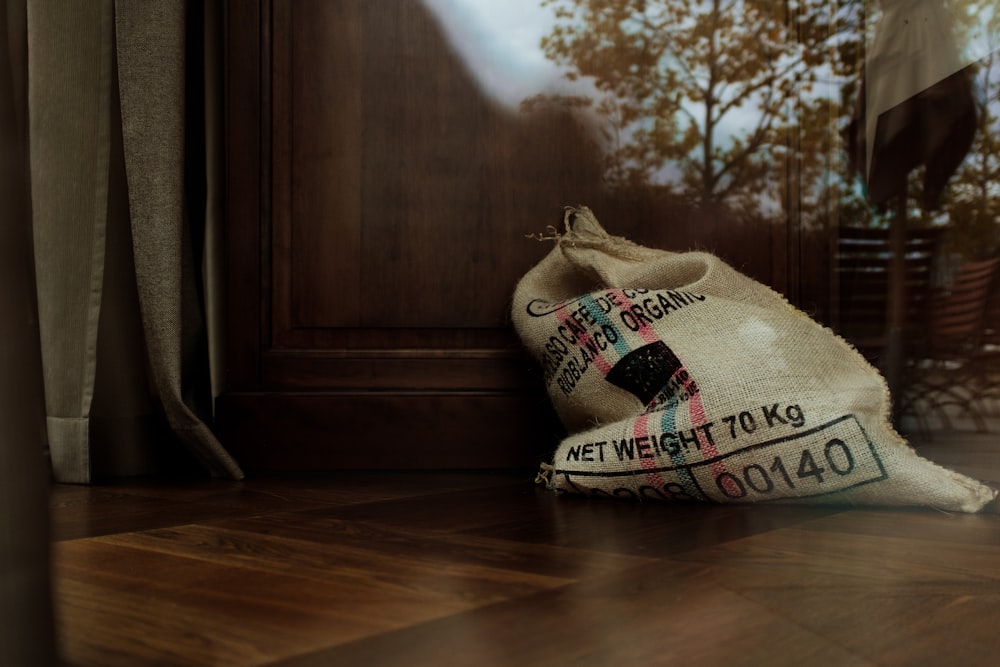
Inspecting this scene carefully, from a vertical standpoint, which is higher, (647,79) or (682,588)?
(647,79)

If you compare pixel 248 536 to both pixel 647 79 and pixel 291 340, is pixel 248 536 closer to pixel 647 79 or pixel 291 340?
pixel 291 340

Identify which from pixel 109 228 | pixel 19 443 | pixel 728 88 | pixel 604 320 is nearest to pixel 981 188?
pixel 728 88

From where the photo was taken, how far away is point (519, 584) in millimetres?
569

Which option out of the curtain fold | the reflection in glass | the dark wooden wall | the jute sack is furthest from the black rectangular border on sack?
the curtain fold

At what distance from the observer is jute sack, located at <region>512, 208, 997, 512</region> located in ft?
2.84

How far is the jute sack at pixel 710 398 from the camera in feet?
2.84

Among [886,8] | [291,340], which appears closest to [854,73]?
[886,8]

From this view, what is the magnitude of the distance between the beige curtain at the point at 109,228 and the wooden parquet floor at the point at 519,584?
21cm

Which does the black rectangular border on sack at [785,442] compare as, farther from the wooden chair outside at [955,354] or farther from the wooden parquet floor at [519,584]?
the wooden chair outside at [955,354]

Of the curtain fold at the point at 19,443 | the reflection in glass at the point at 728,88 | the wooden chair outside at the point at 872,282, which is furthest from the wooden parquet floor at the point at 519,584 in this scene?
the wooden chair outside at the point at 872,282

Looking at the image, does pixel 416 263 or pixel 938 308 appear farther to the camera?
pixel 938 308

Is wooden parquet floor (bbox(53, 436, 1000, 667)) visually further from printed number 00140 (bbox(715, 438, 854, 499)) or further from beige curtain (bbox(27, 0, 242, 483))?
beige curtain (bbox(27, 0, 242, 483))

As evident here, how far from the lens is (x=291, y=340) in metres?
1.26

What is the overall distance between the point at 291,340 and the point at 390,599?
78 cm
